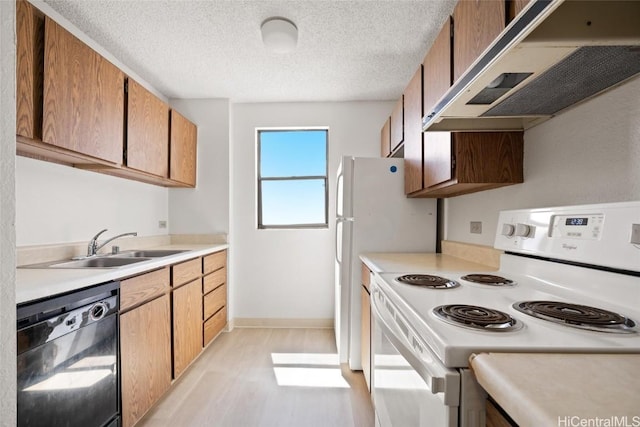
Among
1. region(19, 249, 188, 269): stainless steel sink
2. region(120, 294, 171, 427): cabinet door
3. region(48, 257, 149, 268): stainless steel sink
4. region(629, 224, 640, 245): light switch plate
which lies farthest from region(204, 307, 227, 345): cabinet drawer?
region(629, 224, 640, 245): light switch plate

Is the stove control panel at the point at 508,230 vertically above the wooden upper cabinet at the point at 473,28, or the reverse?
the wooden upper cabinet at the point at 473,28

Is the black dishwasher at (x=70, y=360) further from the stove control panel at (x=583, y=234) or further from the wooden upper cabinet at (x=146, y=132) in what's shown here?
the stove control panel at (x=583, y=234)

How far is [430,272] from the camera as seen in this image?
1.49m

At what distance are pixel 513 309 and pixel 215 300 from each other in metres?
2.60

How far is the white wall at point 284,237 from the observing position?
10.9 feet

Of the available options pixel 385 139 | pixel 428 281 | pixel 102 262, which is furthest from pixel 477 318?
pixel 385 139

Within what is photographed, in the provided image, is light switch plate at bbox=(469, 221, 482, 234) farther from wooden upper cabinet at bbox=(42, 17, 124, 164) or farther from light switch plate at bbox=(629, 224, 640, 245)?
wooden upper cabinet at bbox=(42, 17, 124, 164)

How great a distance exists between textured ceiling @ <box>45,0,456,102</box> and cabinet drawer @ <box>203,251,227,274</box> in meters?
1.64

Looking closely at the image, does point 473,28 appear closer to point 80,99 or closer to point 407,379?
point 407,379

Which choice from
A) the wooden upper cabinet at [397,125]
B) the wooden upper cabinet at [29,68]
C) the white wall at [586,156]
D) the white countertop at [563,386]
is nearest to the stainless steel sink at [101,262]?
the wooden upper cabinet at [29,68]

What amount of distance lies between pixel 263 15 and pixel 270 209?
1.99m

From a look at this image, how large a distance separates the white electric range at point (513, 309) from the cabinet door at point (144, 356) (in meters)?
1.25

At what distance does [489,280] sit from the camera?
48.9 inches

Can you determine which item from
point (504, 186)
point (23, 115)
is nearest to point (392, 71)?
point (504, 186)
